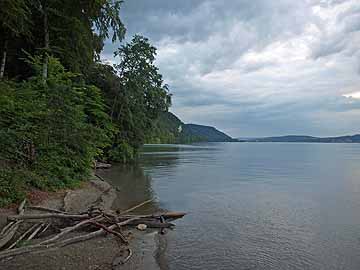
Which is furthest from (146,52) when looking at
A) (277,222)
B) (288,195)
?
(277,222)

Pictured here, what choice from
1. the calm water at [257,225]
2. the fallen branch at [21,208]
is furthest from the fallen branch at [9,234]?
the calm water at [257,225]

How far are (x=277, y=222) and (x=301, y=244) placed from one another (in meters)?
3.00

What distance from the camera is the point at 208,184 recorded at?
26000 mm

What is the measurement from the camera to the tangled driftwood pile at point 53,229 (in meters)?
7.80

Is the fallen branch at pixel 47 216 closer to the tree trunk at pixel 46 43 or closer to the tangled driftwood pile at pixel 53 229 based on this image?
the tangled driftwood pile at pixel 53 229

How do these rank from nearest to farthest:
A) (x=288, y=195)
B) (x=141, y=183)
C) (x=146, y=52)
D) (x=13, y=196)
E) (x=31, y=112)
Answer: (x=13, y=196) < (x=31, y=112) < (x=288, y=195) < (x=141, y=183) < (x=146, y=52)

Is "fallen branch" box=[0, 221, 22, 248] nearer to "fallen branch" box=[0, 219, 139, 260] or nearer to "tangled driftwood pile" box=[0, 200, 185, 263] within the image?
"tangled driftwood pile" box=[0, 200, 185, 263]

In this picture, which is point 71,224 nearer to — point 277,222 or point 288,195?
point 277,222

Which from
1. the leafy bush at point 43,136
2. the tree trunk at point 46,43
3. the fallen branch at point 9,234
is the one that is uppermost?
the tree trunk at point 46,43

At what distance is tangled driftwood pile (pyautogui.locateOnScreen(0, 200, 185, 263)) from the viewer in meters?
7.80

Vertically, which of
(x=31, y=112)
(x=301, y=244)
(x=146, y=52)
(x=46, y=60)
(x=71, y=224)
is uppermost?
(x=146, y=52)

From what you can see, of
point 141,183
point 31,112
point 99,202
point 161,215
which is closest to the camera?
point 161,215

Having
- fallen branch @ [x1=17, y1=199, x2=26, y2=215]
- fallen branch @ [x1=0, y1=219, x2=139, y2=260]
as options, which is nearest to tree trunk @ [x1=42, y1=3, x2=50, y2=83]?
fallen branch @ [x1=17, y1=199, x2=26, y2=215]

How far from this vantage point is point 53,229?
9.77m
